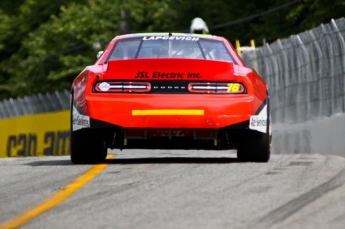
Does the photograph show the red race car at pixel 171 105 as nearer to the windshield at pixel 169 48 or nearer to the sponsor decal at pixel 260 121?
the sponsor decal at pixel 260 121

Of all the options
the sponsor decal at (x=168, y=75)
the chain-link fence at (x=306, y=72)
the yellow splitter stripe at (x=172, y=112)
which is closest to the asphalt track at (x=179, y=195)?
the yellow splitter stripe at (x=172, y=112)

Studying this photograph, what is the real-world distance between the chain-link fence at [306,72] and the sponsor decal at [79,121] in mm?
5271

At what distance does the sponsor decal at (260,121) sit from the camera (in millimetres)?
11570

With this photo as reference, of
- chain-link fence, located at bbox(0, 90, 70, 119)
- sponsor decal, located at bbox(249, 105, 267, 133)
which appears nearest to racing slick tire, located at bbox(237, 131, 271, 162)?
sponsor decal, located at bbox(249, 105, 267, 133)

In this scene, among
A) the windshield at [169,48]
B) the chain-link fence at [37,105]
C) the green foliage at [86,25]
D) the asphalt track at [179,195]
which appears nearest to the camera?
the asphalt track at [179,195]

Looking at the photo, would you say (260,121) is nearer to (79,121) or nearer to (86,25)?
(79,121)

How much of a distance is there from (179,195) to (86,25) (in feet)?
177

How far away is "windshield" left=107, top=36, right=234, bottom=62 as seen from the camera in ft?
40.3

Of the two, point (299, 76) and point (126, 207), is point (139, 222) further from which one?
point (299, 76)

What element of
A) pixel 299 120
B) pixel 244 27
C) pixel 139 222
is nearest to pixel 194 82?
pixel 139 222

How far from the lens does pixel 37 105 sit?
30719 millimetres

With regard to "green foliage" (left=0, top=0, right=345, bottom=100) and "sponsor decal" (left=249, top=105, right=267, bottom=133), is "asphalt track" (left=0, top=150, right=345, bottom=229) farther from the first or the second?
"green foliage" (left=0, top=0, right=345, bottom=100)

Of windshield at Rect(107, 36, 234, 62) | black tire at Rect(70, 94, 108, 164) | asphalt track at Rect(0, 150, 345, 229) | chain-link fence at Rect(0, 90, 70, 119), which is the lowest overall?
asphalt track at Rect(0, 150, 345, 229)

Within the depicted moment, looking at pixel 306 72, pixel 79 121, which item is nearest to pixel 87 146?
pixel 79 121
